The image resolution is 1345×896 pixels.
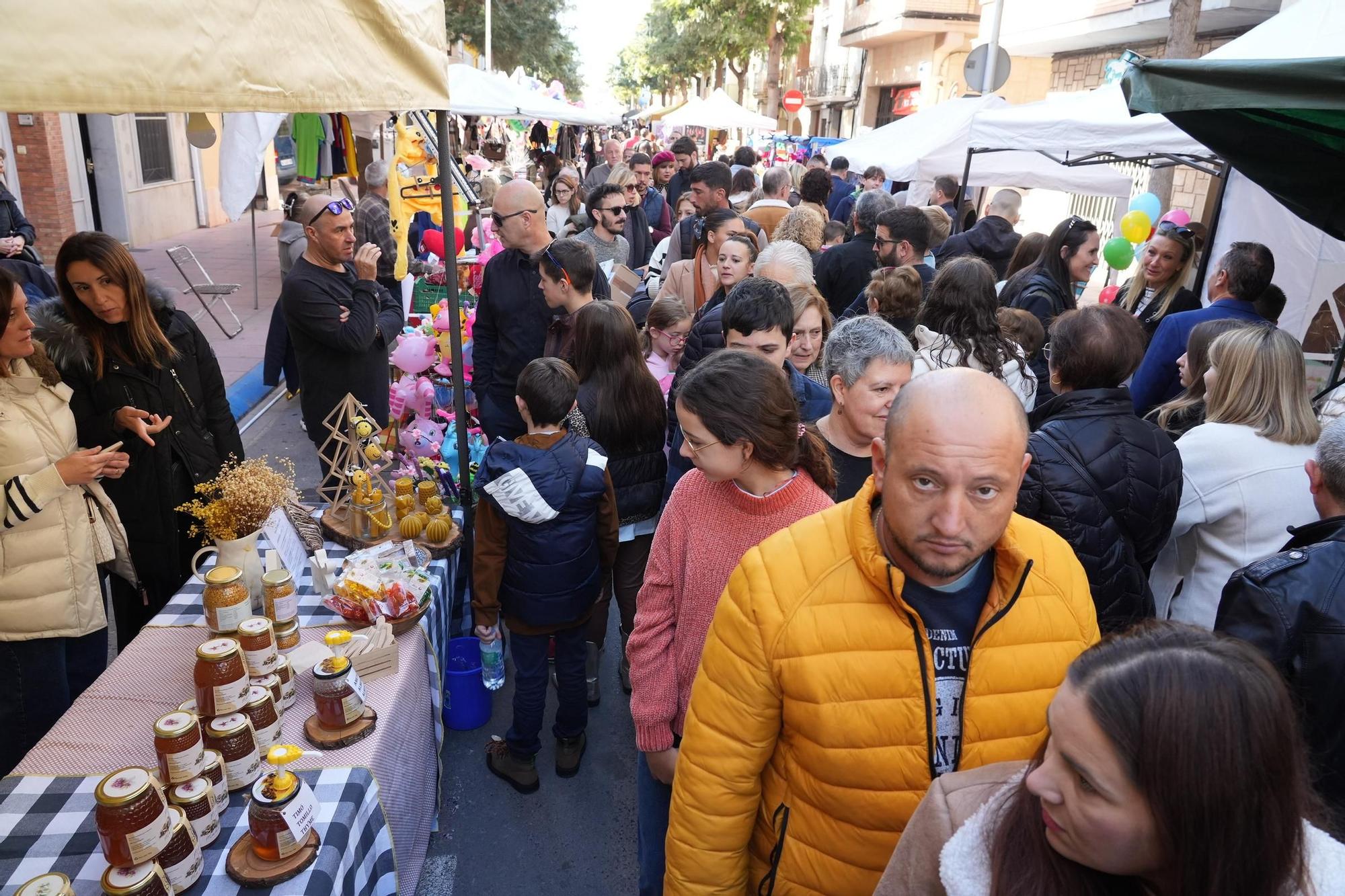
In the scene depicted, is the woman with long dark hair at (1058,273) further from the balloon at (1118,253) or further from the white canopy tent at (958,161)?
the white canopy tent at (958,161)

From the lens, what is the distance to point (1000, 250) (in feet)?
23.0

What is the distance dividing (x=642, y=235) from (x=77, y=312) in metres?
5.39

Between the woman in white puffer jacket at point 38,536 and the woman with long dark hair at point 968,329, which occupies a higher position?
the woman with long dark hair at point 968,329

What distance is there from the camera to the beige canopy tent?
1326 mm

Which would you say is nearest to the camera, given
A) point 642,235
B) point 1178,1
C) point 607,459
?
point 607,459

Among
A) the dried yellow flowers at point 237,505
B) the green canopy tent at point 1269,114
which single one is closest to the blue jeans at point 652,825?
the dried yellow flowers at point 237,505

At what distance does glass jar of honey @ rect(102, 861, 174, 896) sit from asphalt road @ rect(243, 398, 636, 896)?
1.30m

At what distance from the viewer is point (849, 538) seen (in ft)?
4.93

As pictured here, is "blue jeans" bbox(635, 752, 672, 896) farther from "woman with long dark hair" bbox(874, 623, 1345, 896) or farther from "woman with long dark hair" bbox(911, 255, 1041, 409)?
"woman with long dark hair" bbox(911, 255, 1041, 409)

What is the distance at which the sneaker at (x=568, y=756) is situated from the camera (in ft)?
10.9

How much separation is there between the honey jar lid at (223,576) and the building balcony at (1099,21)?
11.7 m

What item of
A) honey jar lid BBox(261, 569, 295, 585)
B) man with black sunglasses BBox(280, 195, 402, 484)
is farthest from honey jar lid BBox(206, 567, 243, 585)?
man with black sunglasses BBox(280, 195, 402, 484)

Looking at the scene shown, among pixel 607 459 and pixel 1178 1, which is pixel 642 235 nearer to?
pixel 607 459

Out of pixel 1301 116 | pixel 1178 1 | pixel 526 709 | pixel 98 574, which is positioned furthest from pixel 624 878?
pixel 1178 1
